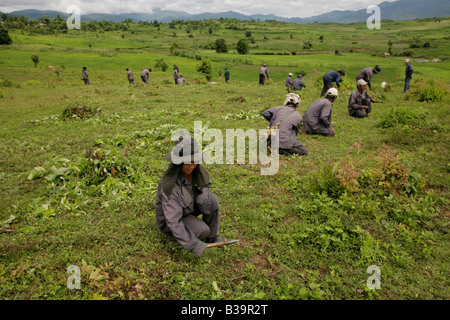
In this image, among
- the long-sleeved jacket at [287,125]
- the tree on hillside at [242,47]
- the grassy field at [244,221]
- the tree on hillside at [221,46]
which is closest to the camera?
the grassy field at [244,221]

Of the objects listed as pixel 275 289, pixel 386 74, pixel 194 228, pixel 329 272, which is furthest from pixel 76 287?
pixel 386 74

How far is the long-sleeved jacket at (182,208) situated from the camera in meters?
3.43

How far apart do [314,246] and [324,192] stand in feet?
4.41

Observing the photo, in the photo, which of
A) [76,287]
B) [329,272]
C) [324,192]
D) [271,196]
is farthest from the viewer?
[271,196]

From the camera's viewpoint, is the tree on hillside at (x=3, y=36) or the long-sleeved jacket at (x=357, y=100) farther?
the tree on hillside at (x=3, y=36)

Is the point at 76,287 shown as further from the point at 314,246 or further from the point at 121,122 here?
the point at 121,122

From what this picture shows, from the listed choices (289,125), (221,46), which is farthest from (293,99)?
(221,46)

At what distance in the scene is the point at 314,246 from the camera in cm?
398

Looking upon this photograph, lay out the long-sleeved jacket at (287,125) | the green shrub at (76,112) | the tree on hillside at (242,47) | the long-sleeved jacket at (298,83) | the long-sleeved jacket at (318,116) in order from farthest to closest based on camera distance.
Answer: the tree on hillside at (242,47) → the long-sleeved jacket at (298,83) → the green shrub at (76,112) → the long-sleeved jacket at (318,116) → the long-sleeved jacket at (287,125)

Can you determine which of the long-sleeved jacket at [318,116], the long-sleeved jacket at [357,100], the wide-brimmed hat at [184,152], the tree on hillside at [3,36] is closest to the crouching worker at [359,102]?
the long-sleeved jacket at [357,100]

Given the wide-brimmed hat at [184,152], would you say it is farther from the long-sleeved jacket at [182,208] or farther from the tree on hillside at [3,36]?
the tree on hillside at [3,36]

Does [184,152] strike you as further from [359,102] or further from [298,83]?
[298,83]

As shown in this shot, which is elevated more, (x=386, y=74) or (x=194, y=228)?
(x=386, y=74)
